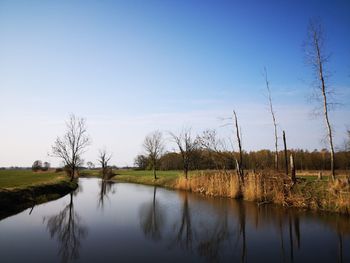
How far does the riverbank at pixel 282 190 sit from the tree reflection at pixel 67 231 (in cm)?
1177

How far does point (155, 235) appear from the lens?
11.1 meters

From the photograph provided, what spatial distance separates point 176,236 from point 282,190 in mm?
10279

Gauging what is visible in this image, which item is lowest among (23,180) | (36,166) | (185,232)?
(185,232)

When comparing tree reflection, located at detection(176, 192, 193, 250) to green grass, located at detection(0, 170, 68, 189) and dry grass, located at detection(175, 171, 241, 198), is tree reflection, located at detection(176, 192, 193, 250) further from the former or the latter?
green grass, located at detection(0, 170, 68, 189)

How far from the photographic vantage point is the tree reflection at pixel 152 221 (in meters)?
11.3

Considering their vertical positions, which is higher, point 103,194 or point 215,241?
point 215,241

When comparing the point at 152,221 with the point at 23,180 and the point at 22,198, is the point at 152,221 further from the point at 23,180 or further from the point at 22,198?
the point at 23,180

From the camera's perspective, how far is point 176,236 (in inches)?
436

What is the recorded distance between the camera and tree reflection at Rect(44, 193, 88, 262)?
871cm

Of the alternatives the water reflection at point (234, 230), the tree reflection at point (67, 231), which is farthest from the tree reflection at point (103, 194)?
the water reflection at point (234, 230)

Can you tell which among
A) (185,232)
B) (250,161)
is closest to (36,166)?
(250,161)

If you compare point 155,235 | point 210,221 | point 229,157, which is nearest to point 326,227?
point 210,221

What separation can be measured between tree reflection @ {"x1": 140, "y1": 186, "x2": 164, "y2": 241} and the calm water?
4 centimetres

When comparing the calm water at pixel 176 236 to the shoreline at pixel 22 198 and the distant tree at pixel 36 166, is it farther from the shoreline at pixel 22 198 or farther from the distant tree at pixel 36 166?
the distant tree at pixel 36 166
